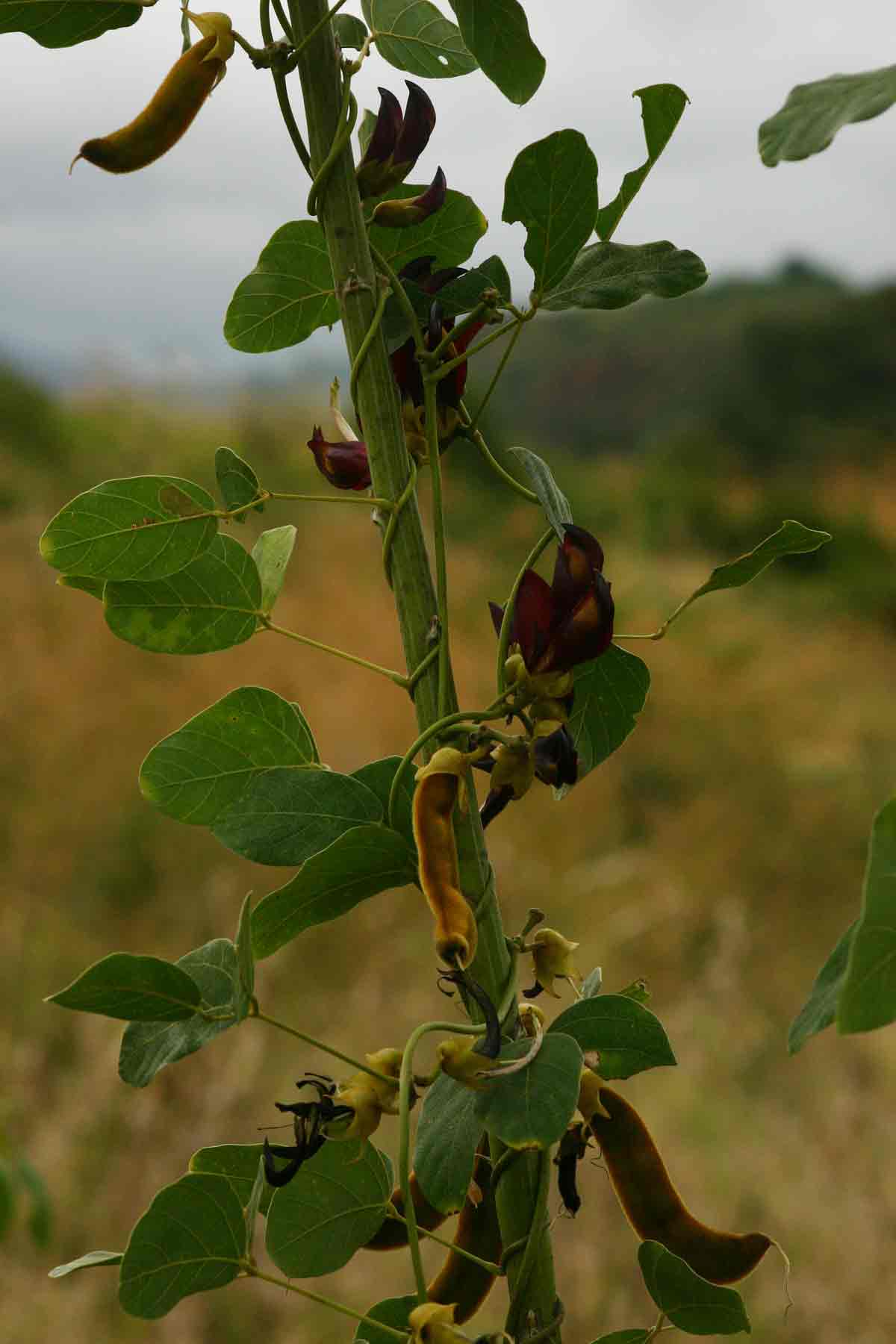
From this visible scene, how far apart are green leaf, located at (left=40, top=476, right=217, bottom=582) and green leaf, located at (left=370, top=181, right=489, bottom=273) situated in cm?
11

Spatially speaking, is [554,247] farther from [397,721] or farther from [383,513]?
[397,721]

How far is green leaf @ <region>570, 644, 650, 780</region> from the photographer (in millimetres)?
428

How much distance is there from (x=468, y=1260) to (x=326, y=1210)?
56 mm

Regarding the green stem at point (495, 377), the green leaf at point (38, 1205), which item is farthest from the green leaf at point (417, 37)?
the green leaf at point (38, 1205)

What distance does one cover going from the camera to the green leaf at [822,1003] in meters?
0.29

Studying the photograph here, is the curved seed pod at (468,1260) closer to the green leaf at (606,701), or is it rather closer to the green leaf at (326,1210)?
the green leaf at (326,1210)

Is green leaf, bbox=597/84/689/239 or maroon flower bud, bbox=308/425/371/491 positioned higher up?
green leaf, bbox=597/84/689/239

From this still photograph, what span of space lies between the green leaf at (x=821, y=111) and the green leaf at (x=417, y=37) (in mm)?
213

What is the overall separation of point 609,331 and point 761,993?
24.0 feet

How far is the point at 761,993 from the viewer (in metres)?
2.98

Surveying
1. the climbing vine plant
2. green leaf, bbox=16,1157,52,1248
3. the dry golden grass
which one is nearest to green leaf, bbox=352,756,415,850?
the climbing vine plant

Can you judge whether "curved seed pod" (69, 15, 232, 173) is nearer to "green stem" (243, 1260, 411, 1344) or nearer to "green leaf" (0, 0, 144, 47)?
"green leaf" (0, 0, 144, 47)

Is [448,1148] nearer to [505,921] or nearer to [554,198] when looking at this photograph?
[554,198]

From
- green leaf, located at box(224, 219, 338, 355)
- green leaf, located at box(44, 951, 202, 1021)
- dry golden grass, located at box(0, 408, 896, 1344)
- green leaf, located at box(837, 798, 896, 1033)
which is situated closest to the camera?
green leaf, located at box(837, 798, 896, 1033)
